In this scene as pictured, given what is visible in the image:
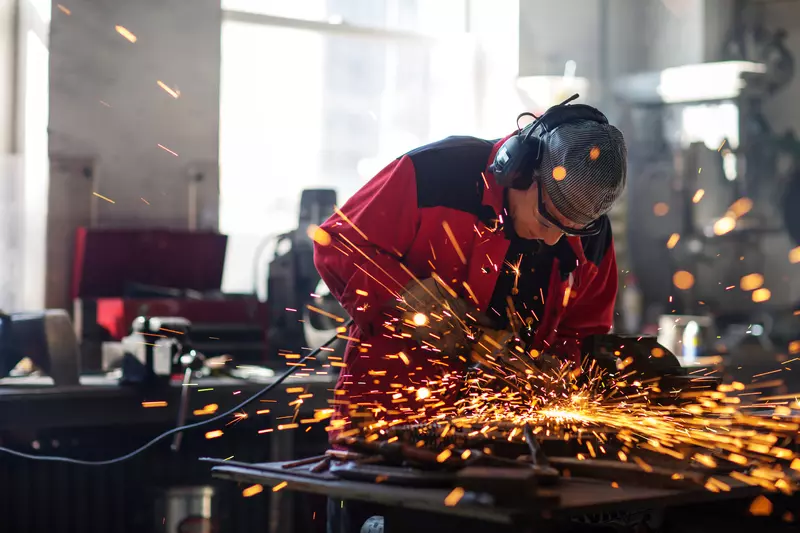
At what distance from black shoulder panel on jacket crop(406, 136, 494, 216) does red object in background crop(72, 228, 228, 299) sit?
2.16 m

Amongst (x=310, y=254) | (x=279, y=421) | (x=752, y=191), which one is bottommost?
(x=279, y=421)

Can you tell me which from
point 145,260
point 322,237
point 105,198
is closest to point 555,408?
point 322,237

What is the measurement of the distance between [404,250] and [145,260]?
7.18 feet

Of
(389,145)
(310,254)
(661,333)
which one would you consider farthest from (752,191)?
(310,254)

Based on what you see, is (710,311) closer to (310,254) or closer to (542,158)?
(310,254)

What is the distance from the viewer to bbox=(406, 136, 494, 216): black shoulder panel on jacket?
2082 mm

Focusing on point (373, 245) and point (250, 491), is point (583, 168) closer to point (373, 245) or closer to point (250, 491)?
point (373, 245)

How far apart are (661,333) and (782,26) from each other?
263 cm

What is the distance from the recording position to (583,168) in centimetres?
188

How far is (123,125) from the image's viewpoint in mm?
4859

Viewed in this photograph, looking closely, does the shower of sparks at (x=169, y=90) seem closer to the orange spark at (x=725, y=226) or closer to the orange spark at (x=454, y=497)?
the orange spark at (x=725, y=226)

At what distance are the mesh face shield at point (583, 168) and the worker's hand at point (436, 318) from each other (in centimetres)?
28

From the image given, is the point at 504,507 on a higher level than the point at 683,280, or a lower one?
lower

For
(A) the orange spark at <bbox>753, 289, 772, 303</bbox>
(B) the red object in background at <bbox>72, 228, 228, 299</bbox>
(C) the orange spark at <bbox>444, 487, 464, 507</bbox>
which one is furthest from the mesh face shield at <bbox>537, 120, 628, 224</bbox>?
(A) the orange spark at <bbox>753, 289, 772, 303</bbox>
